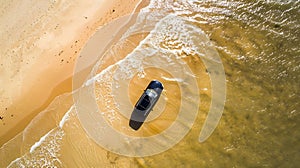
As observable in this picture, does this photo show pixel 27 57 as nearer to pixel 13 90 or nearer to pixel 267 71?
pixel 13 90

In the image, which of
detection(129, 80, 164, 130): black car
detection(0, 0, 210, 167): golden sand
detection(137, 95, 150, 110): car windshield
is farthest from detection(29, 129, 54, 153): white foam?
detection(137, 95, 150, 110): car windshield

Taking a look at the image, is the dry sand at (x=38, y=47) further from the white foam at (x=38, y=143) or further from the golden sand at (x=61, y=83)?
the white foam at (x=38, y=143)

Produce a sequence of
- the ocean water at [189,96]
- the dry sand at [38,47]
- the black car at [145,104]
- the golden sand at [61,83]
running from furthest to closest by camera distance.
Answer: the dry sand at [38,47], the black car at [145,104], the golden sand at [61,83], the ocean water at [189,96]

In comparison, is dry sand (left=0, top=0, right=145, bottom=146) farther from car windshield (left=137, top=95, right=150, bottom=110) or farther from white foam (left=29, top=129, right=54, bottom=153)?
car windshield (left=137, top=95, right=150, bottom=110)

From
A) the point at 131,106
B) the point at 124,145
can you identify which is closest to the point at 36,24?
the point at 131,106

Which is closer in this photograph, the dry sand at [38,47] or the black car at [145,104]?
the black car at [145,104]

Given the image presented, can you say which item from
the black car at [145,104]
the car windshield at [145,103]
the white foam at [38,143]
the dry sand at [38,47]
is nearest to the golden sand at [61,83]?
the dry sand at [38,47]

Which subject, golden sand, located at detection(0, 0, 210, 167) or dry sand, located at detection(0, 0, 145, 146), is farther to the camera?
dry sand, located at detection(0, 0, 145, 146)
